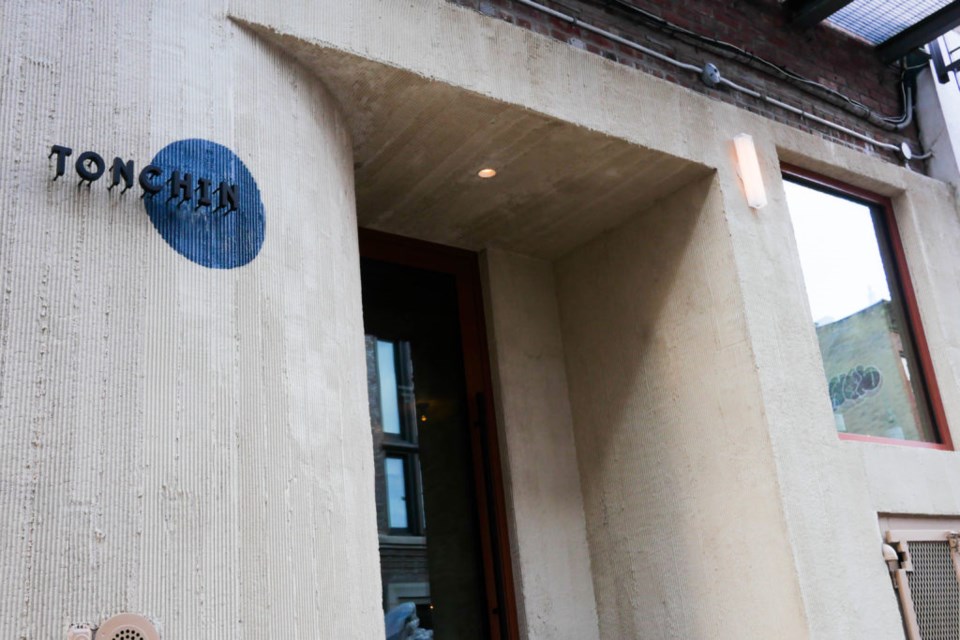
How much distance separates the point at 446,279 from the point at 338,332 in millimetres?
1656

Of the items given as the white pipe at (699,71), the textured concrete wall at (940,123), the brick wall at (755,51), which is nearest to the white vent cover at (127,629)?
the brick wall at (755,51)

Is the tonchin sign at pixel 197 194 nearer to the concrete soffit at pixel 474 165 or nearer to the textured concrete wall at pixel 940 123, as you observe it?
the concrete soffit at pixel 474 165

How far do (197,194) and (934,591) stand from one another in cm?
365

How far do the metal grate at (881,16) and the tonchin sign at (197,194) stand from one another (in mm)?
3817

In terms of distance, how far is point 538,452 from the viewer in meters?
4.75

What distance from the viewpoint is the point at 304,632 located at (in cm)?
276

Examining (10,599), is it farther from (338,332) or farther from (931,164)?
(931,164)

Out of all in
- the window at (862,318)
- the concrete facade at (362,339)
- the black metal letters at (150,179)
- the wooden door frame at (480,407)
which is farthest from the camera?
the window at (862,318)

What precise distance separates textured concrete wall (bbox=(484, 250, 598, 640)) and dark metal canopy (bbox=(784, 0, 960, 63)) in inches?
78.7

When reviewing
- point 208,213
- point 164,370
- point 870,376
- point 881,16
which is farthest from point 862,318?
point 164,370

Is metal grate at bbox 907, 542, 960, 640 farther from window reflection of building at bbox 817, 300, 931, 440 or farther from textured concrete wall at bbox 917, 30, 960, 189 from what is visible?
textured concrete wall at bbox 917, 30, 960, 189

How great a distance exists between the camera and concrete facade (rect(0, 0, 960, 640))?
8.46 ft

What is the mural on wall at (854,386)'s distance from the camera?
4727mm

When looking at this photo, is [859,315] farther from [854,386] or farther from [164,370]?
[164,370]
